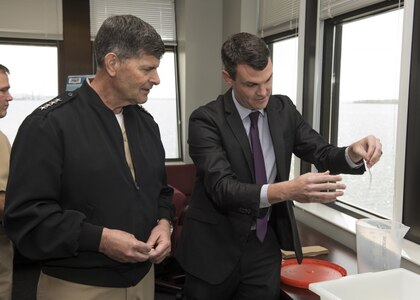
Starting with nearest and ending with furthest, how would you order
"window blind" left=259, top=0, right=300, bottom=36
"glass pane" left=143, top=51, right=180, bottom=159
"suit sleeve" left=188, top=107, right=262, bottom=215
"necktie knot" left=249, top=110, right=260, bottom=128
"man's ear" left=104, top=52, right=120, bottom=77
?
1. "man's ear" left=104, top=52, right=120, bottom=77
2. "suit sleeve" left=188, top=107, right=262, bottom=215
3. "necktie knot" left=249, top=110, right=260, bottom=128
4. "window blind" left=259, top=0, right=300, bottom=36
5. "glass pane" left=143, top=51, right=180, bottom=159

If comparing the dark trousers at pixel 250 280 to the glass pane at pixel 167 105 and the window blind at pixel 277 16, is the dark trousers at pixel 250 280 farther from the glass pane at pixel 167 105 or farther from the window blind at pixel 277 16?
the glass pane at pixel 167 105

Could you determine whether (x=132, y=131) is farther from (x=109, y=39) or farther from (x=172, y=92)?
(x=172, y=92)

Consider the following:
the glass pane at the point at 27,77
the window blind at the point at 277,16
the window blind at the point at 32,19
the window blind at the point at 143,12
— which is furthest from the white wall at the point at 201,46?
the glass pane at the point at 27,77

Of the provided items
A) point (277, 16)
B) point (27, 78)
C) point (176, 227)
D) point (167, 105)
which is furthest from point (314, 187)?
point (27, 78)

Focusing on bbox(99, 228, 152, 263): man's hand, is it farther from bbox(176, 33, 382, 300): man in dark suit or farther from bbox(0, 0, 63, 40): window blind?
bbox(0, 0, 63, 40): window blind

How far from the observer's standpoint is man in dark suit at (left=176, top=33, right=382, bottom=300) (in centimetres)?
158

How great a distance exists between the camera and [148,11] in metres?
4.51

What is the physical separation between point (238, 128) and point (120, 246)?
2.12 ft

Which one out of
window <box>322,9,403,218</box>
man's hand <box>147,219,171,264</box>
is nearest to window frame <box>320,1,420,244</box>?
window <box>322,9,403,218</box>

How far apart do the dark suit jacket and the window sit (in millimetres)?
827

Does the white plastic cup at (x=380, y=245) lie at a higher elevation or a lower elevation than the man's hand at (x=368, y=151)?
lower

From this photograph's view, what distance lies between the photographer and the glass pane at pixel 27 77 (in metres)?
4.30

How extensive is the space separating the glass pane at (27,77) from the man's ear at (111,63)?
3.38m

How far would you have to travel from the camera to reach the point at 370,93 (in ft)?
8.68
